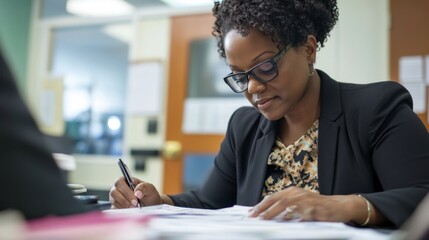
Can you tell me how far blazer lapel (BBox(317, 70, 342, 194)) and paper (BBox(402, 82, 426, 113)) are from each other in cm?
149

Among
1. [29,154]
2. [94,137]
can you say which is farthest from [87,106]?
[29,154]

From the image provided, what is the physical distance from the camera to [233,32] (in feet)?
3.64

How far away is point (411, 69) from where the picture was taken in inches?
95.3

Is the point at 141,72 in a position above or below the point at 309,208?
above

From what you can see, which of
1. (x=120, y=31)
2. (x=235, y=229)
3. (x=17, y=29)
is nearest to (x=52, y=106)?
(x=17, y=29)

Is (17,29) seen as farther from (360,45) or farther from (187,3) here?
(360,45)

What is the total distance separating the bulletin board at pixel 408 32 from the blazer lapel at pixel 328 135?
4.99ft

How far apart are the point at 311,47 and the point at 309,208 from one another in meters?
0.57

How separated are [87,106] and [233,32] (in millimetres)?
2626

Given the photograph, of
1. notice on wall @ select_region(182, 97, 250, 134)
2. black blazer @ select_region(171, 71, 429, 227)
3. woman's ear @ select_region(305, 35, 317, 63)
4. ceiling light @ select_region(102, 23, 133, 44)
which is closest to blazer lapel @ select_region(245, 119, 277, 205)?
black blazer @ select_region(171, 71, 429, 227)

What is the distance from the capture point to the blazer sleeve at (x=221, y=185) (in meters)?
1.22

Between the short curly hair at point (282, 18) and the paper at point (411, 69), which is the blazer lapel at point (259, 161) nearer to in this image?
the short curly hair at point (282, 18)

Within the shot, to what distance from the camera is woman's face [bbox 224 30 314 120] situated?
106 centimetres

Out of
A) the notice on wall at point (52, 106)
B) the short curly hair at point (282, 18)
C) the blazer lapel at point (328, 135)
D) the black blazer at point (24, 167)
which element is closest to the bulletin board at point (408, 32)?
the short curly hair at point (282, 18)
